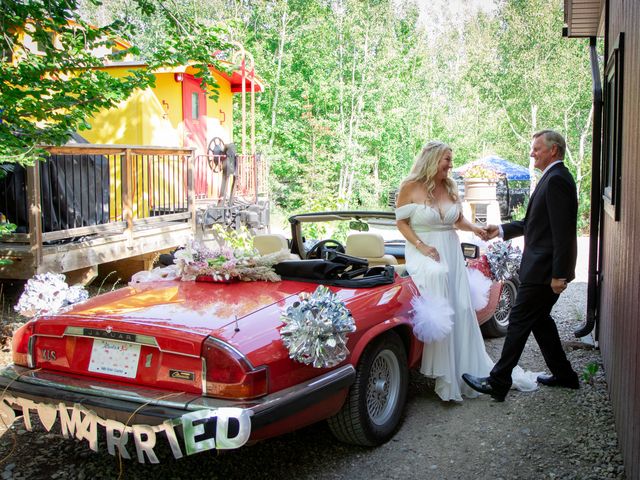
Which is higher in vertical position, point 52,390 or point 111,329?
point 111,329

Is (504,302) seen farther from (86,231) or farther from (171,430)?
(86,231)

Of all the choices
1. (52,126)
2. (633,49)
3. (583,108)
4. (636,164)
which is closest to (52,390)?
(52,126)

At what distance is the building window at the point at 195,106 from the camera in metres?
20.9

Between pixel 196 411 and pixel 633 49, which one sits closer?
pixel 196 411

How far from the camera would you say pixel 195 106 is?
21172 millimetres

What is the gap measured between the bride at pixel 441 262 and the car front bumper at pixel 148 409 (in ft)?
4.96

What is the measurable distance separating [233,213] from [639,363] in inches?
474

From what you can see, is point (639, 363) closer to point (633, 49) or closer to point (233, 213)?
point (633, 49)

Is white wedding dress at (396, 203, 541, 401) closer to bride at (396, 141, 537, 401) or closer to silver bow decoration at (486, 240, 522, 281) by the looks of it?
bride at (396, 141, 537, 401)

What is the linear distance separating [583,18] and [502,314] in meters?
3.96

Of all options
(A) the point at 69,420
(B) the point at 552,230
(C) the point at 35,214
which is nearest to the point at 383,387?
(B) the point at 552,230

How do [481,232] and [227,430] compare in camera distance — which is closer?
[227,430]

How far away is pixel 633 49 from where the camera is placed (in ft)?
13.8

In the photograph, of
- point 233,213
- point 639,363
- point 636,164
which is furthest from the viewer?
point 233,213
